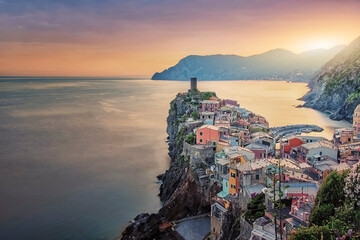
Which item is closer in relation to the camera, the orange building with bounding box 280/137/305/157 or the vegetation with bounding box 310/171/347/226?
the vegetation with bounding box 310/171/347/226

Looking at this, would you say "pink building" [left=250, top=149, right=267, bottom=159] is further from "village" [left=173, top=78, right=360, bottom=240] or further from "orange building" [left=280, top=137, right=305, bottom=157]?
"orange building" [left=280, top=137, right=305, bottom=157]

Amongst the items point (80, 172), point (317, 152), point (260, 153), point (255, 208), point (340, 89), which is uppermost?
point (340, 89)

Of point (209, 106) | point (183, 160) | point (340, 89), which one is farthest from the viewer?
point (340, 89)

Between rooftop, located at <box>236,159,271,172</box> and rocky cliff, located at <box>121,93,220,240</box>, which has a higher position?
rooftop, located at <box>236,159,271,172</box>

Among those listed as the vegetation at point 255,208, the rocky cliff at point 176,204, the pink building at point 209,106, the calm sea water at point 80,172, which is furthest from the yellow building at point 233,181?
the pink building at point 209,106

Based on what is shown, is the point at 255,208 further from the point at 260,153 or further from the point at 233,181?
the point at 260,153

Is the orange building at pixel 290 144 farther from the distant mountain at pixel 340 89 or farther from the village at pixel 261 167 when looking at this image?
the distant mountain at pixel 340 89

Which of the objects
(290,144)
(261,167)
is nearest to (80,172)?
(290,144)

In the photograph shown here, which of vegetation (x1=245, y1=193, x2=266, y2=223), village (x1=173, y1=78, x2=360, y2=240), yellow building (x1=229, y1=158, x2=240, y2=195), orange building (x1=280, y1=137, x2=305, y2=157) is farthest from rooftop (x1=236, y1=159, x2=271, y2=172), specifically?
orange building (x1=280, y1=137, x2=305, y2=157)
